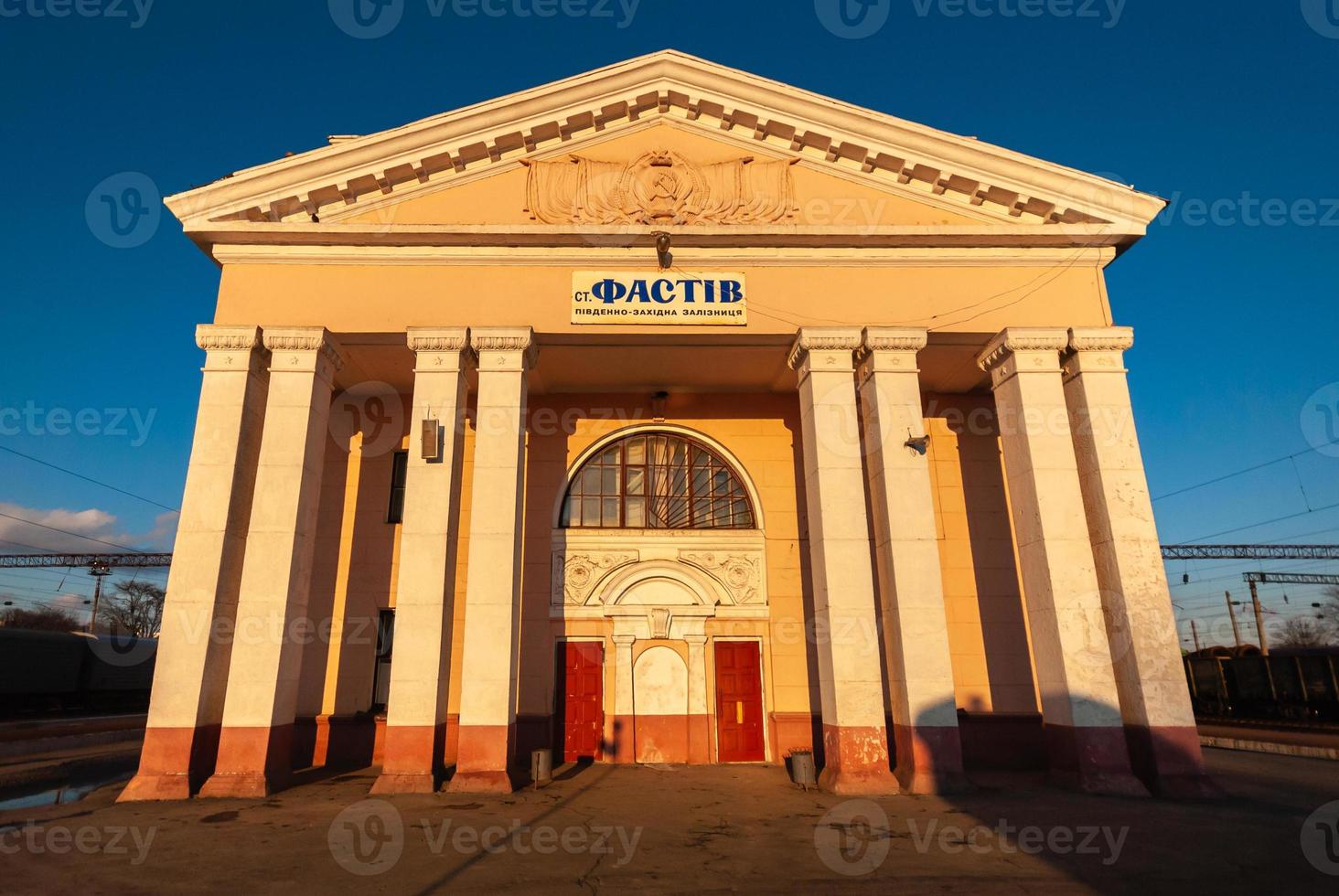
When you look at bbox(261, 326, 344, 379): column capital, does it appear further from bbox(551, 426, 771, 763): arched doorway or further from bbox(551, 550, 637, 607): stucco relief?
bbox(551, 550, 637, 607): stucco relief

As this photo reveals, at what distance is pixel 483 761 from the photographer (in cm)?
1195

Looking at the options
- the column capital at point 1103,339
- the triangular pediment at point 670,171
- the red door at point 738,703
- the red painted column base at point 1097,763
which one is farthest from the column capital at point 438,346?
the red painted column base at point 1097,763

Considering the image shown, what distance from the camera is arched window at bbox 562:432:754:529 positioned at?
56.5 feet

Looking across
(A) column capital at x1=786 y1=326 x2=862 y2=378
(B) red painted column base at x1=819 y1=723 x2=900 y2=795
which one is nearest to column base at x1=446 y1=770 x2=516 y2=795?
(B) red painted column base at x1=819 y1=723 x2=900 y2=795

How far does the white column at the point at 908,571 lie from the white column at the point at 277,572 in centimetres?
1080

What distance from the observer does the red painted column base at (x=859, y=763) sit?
11.9m

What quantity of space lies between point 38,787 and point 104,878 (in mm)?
8268

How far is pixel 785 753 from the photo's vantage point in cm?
1515

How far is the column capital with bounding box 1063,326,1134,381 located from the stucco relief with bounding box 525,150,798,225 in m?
6.25

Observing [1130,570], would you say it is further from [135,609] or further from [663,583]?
[135,609]

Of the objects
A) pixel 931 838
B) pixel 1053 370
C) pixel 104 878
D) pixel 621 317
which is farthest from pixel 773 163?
pixel 104 878

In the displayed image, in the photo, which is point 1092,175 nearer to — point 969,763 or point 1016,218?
point 1016,218

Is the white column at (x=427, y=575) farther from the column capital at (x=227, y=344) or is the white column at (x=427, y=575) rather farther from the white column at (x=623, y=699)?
the white column at (x=623, y=699)

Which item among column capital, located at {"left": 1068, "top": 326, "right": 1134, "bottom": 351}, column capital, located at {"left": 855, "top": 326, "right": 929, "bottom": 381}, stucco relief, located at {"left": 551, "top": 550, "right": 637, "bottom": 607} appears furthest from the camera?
stucco relief, located at {"left": 551, "top": 550, "right": 637, "bottom": 607}
